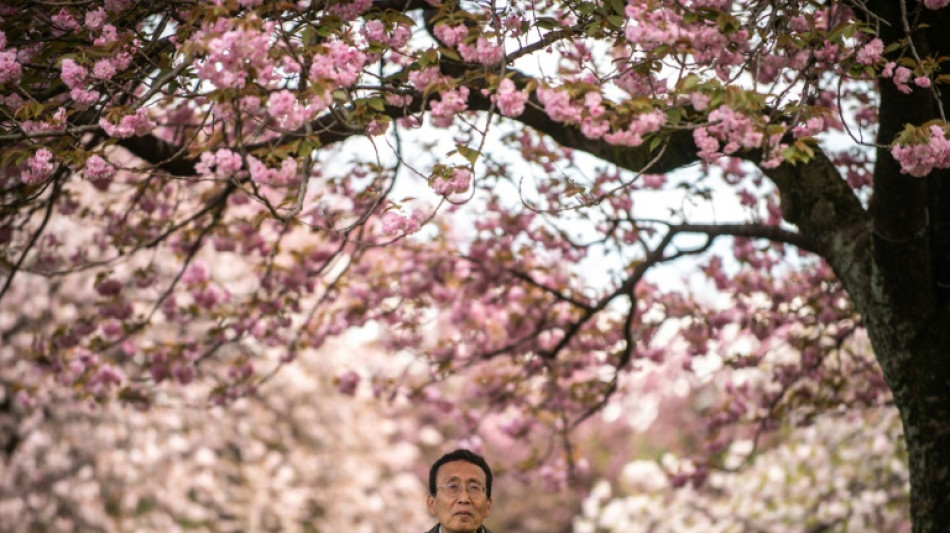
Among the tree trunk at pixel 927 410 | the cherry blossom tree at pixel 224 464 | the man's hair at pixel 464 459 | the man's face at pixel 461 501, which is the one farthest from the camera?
the cherry blossom tree at pixel 224 464

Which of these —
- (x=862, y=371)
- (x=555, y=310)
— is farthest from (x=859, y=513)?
(x=555, y=310)

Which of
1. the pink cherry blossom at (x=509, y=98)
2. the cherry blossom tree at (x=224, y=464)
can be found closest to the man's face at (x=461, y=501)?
the pink cherry blossom at (x=509, y=98)

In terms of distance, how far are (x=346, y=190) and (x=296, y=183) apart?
89 cm

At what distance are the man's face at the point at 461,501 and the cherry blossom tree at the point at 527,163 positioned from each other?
0.87 meters

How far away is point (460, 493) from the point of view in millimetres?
3803

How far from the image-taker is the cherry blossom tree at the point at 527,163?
394cm

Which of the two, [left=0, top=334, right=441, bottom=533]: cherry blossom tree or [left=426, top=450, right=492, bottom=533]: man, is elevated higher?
[left=0, top=334, right=441, bottom=533]: cherry blossom tree

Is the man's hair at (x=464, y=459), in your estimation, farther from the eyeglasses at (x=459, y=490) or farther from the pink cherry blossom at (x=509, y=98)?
the pink cherry blossom at (x=509, y=98)

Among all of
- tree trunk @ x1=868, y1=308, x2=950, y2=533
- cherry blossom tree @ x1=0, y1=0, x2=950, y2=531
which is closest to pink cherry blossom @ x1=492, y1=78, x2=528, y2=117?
cherry blossom tree @ x1=0, y1=0, x2=950, y2=531

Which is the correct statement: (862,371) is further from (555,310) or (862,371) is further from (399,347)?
(399,347)

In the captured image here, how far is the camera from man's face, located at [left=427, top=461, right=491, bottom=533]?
376cm

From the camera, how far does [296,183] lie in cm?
644

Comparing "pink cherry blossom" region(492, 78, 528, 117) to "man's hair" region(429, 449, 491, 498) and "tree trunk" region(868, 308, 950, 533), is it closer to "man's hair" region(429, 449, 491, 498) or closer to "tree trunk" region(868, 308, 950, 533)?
"man's hair" region(429, 449, 491, 498)

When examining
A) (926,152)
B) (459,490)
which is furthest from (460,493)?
(926,152)
